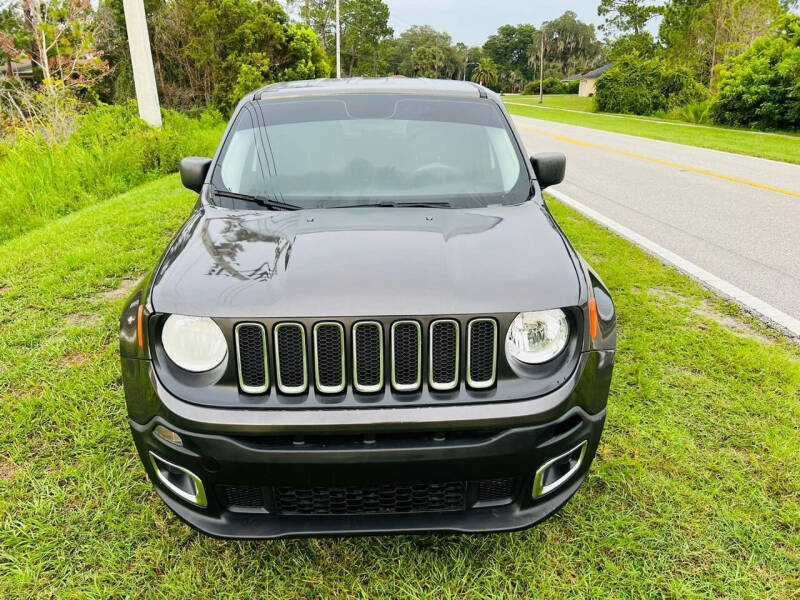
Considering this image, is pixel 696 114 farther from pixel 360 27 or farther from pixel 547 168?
pixel 360 27

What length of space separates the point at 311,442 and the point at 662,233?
593 centimetres

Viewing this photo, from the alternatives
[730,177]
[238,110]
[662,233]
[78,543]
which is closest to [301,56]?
[730,177]

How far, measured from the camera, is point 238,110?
11.3 feet

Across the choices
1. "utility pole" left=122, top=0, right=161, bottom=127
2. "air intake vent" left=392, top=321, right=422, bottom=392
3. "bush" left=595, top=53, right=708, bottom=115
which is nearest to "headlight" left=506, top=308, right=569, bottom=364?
"air intake vent" left=392, top=321, right=422, bottom=392

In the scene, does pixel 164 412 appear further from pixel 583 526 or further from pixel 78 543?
pixel 583 526

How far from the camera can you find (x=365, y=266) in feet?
6.76

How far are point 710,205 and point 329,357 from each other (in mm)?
7832

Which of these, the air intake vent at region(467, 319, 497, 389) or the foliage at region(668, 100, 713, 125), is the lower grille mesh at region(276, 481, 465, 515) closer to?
the air intake vent at region(467, 319, 497, 389)

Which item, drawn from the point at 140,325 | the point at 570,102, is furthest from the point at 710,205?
the point at 570,102

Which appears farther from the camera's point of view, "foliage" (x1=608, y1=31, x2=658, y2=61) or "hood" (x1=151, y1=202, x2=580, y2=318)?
"foliage" (x1=608, y1=31, x2=658, y2=61)

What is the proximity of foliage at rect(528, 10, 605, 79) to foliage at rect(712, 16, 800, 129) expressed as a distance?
108026 millimetres

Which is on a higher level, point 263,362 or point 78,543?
point 263,362

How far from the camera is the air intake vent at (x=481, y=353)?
1.92 metres

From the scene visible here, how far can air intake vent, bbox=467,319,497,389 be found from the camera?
1.92 metres
